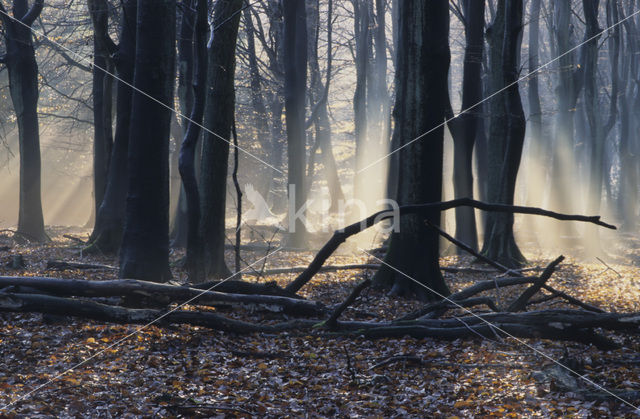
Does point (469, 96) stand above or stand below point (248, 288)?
above

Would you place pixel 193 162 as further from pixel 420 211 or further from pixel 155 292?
pixel 420 211

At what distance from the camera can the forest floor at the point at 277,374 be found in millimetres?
4922

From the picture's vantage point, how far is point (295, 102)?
62.8ft

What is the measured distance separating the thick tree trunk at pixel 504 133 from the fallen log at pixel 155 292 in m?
7.67

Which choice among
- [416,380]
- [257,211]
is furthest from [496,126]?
[257,211]

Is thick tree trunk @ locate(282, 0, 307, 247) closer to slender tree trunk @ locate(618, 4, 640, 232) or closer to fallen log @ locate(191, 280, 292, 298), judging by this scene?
fallen log @ locate(191, 280, 292, 298)

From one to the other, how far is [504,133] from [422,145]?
245 inches

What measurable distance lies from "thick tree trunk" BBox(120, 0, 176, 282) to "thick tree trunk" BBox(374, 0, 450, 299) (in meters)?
3.90

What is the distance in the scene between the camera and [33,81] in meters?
17.1

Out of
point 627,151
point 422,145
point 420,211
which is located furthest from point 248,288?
point 627,151

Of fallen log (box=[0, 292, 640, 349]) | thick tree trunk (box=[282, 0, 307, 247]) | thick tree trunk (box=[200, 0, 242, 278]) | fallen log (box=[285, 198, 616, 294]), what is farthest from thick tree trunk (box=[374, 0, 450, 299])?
thick tree trunk (box=[282, 0, 307, 247])

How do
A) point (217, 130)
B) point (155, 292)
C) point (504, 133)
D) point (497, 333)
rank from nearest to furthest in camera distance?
1. point (497, 333)
2. point (155, 292)
3. point (217, 130)
4. point (504, 133)

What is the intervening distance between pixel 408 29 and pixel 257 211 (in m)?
29.8

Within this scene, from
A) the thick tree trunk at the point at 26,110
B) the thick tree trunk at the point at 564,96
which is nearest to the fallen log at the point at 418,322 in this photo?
the thick tree trunk at the point at 26,110
